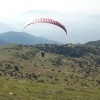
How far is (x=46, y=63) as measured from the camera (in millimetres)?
156375

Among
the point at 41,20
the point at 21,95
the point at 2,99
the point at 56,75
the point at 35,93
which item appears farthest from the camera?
the point at 56,75

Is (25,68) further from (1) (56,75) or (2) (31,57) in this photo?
(2) (31,57)

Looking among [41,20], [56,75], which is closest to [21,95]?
[41,20]

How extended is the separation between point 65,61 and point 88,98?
142m

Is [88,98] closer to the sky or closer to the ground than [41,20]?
closer to the ground

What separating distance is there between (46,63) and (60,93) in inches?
4784

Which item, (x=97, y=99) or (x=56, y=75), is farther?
(x=56, y=75)

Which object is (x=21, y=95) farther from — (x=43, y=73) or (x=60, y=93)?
(x=43, y=73)

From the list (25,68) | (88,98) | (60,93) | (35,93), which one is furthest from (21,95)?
(25,68)

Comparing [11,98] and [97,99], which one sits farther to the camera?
[97,99]

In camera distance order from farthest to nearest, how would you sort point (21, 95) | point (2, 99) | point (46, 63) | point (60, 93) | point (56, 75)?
point (46, 63) → point (56, 75) → point (60, 93) → point (21, 95) → point (2, 99)

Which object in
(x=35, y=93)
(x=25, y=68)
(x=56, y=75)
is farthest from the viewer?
(x=25, y=68)

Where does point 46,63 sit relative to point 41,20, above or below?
below

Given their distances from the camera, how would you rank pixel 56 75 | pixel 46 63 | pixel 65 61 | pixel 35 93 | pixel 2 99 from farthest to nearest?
1. pixel 65 61
2. pixel 46 63
3. pixel 56 75
4. pixel 35 93
5. pixel 2 99
